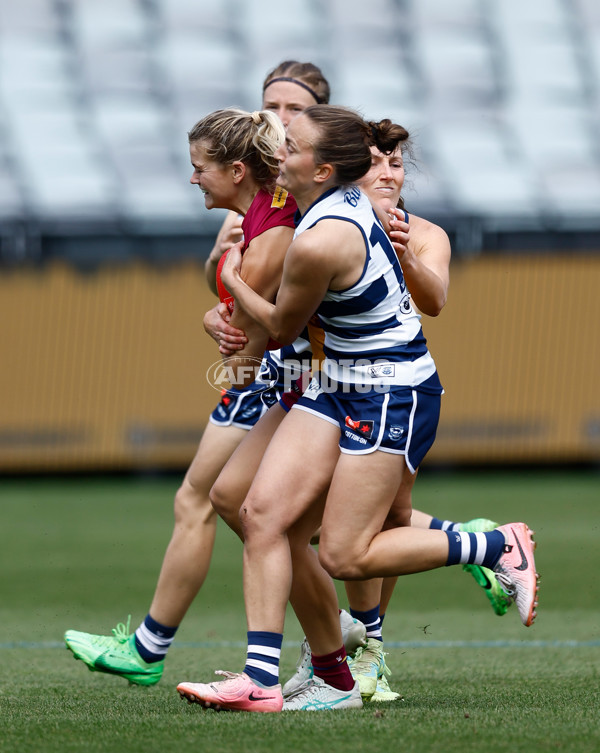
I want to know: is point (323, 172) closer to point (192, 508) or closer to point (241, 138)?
point (241, 138)

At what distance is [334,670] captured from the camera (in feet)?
14.2

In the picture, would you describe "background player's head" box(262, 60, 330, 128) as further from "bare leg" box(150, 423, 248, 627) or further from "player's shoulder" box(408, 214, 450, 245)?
"bare leg" box(150, 423, 248, 627)

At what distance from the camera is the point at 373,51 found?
21578mm

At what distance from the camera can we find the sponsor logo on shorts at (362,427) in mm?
4059

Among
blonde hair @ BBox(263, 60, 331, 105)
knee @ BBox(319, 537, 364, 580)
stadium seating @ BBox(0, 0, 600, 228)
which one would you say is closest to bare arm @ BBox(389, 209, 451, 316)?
knee @ BBox(319, 537, 364, 580)

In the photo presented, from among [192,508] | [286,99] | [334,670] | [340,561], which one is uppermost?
[286,99]

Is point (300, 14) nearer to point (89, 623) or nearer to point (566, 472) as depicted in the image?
point (566, 472)

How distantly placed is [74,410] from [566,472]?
24.9 ft

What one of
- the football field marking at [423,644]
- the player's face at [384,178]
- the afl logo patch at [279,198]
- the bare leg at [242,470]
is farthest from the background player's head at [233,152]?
the football field marking at [423,644]

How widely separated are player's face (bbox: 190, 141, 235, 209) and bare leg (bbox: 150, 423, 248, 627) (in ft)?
3.62

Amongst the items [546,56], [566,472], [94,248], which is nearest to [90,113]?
[94,248]

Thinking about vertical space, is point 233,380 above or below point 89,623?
above

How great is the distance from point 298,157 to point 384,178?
74 cm

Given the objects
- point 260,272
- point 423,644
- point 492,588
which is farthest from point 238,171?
point 423,644
